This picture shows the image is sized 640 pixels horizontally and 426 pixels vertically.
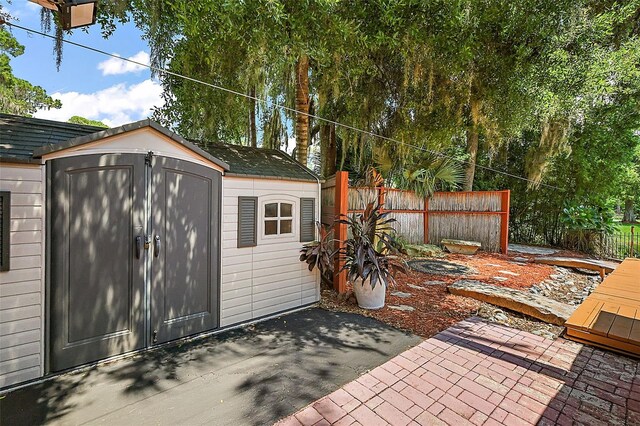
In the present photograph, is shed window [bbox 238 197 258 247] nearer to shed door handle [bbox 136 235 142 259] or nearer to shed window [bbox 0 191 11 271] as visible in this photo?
shed door handle [bbox 136 235 142 259]

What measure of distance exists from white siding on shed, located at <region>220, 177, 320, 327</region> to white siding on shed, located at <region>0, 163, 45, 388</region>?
1.52 metres

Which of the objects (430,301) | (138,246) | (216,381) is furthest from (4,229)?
(430,301)

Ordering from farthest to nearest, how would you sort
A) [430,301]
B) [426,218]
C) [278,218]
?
[426,218] → [430,301] → [278,218]

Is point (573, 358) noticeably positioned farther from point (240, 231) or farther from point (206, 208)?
point (206, 208)

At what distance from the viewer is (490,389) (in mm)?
2240

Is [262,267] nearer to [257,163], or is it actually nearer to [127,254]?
[257,163]

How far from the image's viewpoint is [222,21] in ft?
10.8

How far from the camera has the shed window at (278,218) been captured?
374 cm

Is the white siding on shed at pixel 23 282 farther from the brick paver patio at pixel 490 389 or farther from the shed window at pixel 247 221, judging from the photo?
the brick paver patio at pixel 490 389

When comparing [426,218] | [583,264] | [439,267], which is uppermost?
[426,218]

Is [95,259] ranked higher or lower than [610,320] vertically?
higher

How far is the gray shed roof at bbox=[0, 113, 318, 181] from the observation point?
7.52 feet

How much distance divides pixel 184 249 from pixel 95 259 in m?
0.73

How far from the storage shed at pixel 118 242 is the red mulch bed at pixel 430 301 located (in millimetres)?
1271
